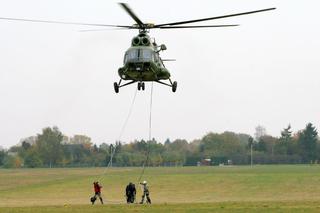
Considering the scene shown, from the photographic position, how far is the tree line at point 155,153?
570 ft

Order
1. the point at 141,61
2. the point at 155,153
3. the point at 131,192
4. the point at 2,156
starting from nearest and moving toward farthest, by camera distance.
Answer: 1. the point at 141,61
2. the point at 131,192
3. the point at 155,153
4. the point at 2,156

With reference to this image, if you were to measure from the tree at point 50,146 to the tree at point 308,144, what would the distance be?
211 feet

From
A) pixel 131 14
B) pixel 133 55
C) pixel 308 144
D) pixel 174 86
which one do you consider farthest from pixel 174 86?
pixel 308 144

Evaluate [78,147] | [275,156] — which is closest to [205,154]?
[275,156]

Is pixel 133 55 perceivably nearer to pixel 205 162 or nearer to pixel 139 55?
pixel 139 55

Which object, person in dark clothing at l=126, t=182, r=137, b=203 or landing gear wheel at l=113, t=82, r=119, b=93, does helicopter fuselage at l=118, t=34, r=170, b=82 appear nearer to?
landing gear wheel at l=113, t=82, r=119, b=93

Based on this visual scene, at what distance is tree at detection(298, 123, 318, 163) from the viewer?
18900 centimetres

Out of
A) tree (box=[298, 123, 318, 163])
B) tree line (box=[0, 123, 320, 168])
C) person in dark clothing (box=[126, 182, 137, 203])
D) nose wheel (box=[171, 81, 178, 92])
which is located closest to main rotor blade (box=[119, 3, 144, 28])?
nose wheel (box=[171, 81, 178, 92])

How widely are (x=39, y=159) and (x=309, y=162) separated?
68.8 metres

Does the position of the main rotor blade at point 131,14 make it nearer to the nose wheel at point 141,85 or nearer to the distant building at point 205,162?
the nose wheel at point 141,85

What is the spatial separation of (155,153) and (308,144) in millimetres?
40868

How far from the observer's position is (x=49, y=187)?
85.8m

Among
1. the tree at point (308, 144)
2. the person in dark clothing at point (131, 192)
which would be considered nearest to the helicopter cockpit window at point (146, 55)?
the person in dark clothing at point (131, 192)

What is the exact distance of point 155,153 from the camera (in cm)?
18400
